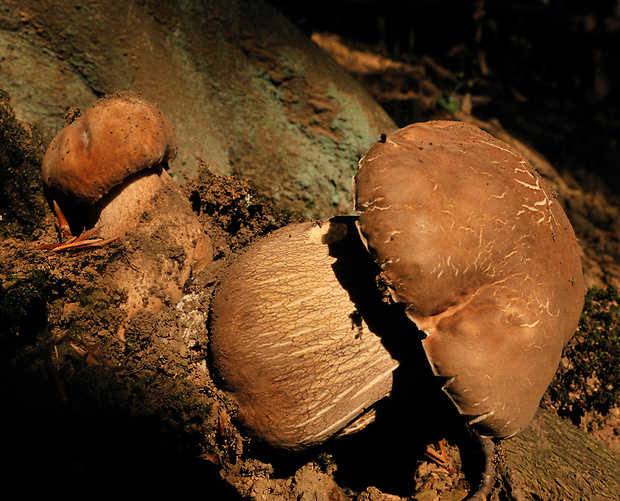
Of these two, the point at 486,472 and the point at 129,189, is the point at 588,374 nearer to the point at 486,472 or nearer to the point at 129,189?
the point at 486,472

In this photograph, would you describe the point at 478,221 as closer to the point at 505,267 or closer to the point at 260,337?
the point at 505,267

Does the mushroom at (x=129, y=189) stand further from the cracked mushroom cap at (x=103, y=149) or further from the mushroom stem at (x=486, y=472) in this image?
the mushroom stem at (x=486, y=472)

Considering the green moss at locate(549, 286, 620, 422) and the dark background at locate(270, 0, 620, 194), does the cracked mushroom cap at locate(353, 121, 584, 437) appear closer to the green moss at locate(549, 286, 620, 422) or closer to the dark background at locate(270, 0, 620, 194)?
the green moss at locate(549, 286, 620, 422)

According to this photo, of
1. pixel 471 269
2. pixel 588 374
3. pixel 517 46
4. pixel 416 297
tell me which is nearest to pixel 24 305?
pixel 416 297

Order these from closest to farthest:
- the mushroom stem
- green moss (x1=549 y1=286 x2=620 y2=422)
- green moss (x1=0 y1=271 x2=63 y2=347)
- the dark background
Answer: green moss (x1=0 y1=271 x2=63 y2=347) → the mushroom stem → green moss (x1=549 y1=286 x2=620 y2=422) → the dark background

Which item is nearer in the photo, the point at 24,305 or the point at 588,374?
the point at 24,305

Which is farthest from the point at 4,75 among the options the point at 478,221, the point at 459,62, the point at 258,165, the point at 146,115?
the point at 459,62

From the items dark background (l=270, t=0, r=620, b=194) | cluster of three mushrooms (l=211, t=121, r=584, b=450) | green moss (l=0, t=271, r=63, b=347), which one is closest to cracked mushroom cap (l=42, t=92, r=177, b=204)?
green moss (l=0, t=271, r=63, b=347)
